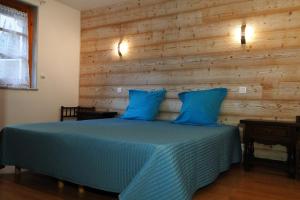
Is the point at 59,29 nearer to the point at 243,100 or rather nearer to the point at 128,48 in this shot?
the point at 128,48

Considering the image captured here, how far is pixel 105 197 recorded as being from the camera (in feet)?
6.97

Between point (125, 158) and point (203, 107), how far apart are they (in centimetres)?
159

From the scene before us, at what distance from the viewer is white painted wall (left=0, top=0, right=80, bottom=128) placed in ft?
12.5

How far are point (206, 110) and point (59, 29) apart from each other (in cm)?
297

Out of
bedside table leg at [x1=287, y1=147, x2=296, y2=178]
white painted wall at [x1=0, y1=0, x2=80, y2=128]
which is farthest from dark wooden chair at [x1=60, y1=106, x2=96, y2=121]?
bedside table leg at [x1=287, y1=147, x2=296, y2=178]

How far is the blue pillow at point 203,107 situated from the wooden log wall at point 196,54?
0.70 ft

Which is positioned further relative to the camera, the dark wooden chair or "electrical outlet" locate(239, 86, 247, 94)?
the dark wooden chair

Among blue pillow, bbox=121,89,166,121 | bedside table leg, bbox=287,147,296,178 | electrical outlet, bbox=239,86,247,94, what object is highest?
electrical outlet, bbox=239,86,247,94

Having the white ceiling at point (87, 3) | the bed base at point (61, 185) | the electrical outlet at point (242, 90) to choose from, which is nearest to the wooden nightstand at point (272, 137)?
the electrical outlet at point (242, 90)

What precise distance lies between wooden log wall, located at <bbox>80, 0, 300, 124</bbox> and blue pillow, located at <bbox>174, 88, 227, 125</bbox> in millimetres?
213

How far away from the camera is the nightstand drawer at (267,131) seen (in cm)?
271

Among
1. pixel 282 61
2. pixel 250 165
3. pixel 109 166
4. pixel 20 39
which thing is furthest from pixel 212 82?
pixel 20 39

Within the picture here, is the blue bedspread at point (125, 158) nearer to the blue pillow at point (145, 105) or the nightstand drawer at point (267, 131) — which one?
the nightstand drawer at point (267, 131)

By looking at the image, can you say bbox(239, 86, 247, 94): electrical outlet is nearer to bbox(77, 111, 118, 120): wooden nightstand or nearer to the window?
bbox(77, 111, 118, 120): wooden nightstand
